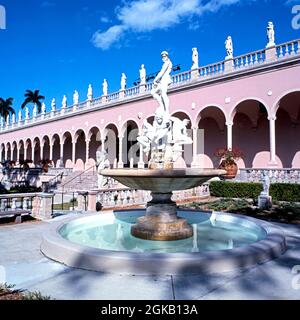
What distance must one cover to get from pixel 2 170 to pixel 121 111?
50.9ft

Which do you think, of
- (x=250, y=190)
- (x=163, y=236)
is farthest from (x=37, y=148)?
(x=163, y=236)

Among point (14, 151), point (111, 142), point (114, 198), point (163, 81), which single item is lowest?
point (114, 198)

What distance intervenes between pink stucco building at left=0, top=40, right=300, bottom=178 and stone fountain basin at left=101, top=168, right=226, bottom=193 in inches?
523

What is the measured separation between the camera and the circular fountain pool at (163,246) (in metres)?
4.12

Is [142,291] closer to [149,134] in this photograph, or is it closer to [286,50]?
[149,134]

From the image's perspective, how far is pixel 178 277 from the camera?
Answer: 13.1ft

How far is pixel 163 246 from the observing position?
5703 mm

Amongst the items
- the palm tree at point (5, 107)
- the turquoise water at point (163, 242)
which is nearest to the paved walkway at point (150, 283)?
the turquoise water at point (163, 242)

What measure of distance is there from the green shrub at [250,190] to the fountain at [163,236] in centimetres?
810

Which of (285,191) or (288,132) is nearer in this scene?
(285,191)

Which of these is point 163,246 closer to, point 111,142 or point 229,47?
point 229,47

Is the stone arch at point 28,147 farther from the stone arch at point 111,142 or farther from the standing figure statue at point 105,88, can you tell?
the standing figure statue at point 105,88

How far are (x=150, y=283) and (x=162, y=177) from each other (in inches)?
83.3
